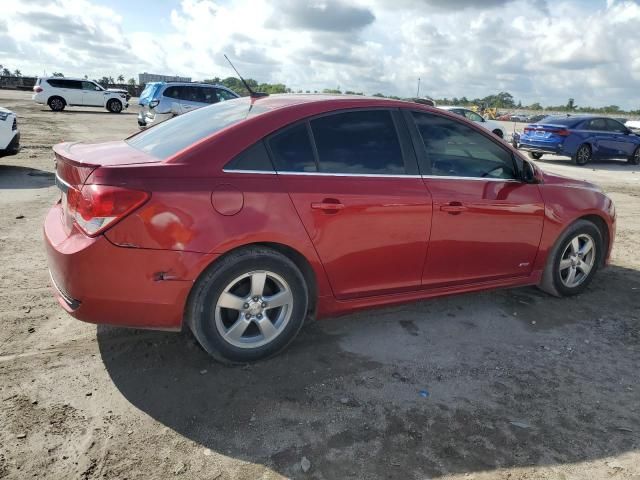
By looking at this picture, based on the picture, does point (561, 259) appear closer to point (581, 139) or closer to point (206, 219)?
point (206, 219)

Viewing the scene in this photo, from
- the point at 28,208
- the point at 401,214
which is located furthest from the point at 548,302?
the point at 28,208

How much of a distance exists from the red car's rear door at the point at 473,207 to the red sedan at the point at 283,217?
1 cm

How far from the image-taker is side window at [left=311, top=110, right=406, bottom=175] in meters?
3.49

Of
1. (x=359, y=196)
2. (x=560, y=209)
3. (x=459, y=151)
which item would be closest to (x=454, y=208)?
(x=459, y=151)

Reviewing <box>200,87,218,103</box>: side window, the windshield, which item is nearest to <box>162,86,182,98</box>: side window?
<box>200,87,218,103</box>: side window

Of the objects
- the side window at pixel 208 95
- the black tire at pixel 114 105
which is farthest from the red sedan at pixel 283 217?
the black tire at pixel 114 105

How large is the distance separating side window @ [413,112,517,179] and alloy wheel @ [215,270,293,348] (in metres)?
1.46

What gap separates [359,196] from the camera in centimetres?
348

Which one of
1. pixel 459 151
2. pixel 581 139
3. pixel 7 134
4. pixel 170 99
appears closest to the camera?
pixel 459 151

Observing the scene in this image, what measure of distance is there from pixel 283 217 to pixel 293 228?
4.0 inches

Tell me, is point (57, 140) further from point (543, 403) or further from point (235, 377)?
point (543, 403)

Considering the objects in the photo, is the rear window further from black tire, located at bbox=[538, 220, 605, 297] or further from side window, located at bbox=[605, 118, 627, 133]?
black tire, located at bbox=[538, 220, 605, 297]

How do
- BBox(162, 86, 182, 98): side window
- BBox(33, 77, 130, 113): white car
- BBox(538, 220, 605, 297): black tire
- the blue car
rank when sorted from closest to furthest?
BBox(538, 220, 605, 297): black tire
the blue car
BBox(162, 86, 182, 98): side window
BBox(33, 77, 130, 113): white car

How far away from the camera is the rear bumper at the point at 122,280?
2908mm
